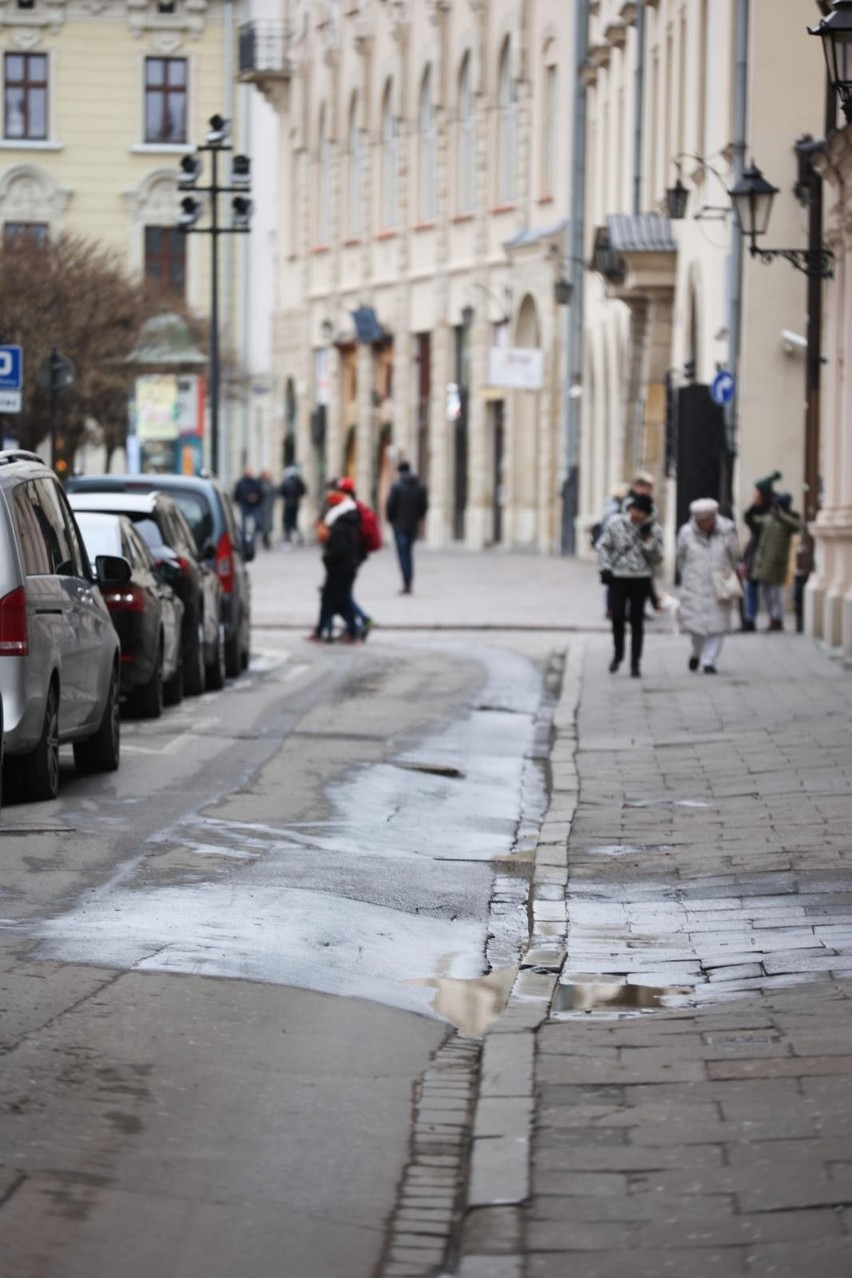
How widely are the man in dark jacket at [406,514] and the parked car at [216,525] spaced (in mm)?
15333

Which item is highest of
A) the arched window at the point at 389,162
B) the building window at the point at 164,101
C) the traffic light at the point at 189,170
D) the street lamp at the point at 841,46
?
the building window at the point at 164,101

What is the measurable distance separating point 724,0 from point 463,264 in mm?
23506

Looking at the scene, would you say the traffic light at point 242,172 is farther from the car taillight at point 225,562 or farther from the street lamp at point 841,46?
the street lamp at point 841,46

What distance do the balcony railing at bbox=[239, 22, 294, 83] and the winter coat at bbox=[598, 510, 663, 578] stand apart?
53.6 metres

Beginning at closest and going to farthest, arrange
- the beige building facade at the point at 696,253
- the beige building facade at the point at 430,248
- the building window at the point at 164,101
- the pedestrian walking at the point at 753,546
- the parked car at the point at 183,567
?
1. the parked car at the point at 183,567
2. the pedestrian walking at the point at 753,546
3. the beige building facade at the point at 696,253
4. the beige building facade at the point at 430,248
5. the building window at the point at 164,101

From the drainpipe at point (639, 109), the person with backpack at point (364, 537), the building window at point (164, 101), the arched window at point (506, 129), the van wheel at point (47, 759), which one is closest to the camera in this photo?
the van wheel at point (47, 759)

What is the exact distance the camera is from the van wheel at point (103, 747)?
626 inches

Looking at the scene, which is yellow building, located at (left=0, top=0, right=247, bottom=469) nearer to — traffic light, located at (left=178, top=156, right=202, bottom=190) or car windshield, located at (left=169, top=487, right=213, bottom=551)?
traffic light, located at (left=178, top=156, right=202, bottom=190)

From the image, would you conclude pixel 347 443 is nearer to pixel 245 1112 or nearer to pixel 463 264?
pixel 463 264

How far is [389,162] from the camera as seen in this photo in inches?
2721

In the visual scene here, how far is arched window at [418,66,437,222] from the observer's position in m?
65.6

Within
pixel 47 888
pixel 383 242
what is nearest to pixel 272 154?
pixel 383 242

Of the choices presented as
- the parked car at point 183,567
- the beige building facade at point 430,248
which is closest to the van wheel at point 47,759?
the parked car at point 183,567

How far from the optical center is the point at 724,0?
39406 millimetres
